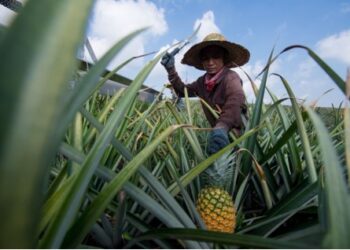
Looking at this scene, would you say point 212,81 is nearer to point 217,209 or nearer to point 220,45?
point 220,45

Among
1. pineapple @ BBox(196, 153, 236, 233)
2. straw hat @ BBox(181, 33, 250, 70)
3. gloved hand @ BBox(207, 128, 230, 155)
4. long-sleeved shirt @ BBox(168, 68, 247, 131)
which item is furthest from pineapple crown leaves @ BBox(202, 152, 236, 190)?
straw hat @ BBox(181, 33, 250, 70)

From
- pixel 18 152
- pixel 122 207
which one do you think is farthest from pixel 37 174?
pixel 122 207

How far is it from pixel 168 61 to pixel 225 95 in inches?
15.6

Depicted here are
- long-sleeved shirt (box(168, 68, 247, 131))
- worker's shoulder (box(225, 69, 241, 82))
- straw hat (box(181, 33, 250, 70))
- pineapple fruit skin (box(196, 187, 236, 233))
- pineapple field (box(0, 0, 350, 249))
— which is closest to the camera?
pineapple field (box(0, 0, 350, 249))

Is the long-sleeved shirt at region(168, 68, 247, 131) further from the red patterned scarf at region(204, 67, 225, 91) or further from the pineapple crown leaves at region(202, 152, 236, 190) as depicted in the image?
the pineapple crown leaves at region(202, 152, 236, 190)

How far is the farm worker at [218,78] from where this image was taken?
1.43 metres

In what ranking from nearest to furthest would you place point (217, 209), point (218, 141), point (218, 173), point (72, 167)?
point (72, 167) < point (217, 209) < point (218, 173) < point (218, 141)

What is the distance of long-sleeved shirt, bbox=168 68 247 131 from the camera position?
54.1 inches

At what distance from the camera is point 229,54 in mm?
1795

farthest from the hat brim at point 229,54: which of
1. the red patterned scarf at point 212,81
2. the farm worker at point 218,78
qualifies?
the red patterned scarf at point 212,81

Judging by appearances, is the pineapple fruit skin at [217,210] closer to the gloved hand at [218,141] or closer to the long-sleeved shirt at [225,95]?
the gloved hand at [218,141]

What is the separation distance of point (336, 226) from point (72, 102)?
207 mm

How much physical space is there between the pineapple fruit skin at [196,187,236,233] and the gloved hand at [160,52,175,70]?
1.09 m

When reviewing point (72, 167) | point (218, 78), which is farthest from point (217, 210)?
point (218, 78)
